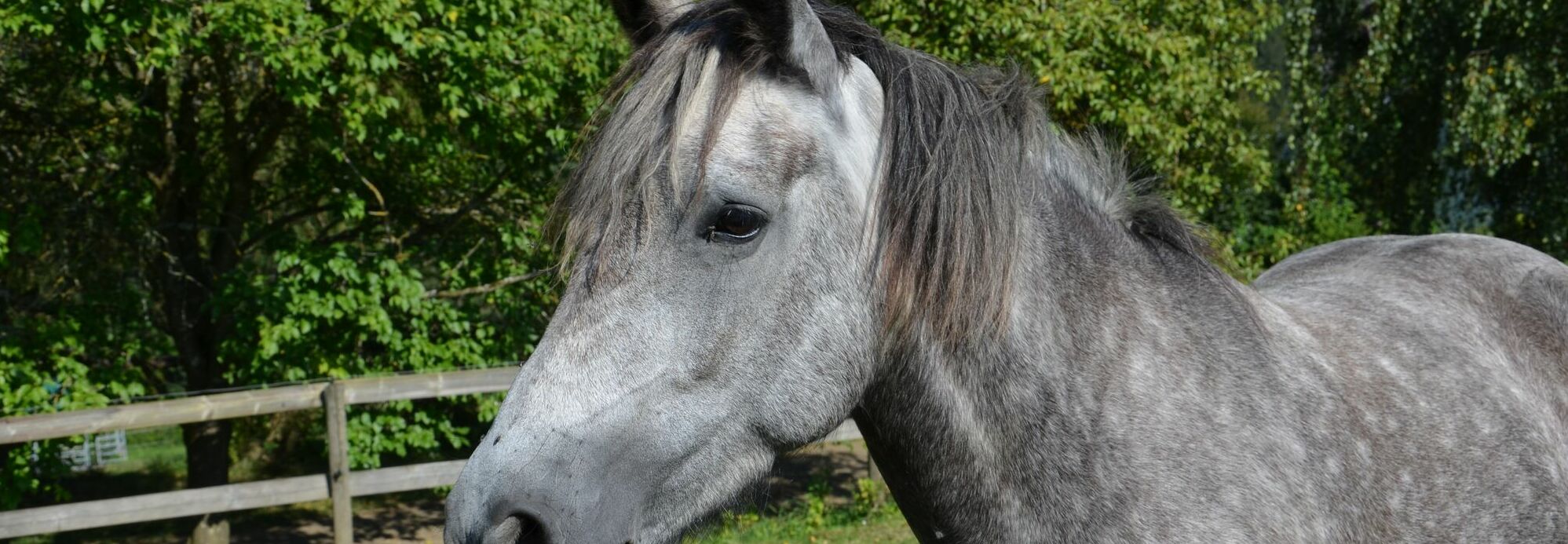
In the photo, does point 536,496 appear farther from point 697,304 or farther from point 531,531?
point 697,304

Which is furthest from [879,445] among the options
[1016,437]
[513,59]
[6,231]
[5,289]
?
[5,289]

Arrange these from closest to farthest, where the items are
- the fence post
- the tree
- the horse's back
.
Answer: the horse's back < the tree < the fence post

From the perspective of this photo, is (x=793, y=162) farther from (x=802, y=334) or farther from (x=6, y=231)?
(x=6, y=231)

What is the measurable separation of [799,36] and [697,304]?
0.48 m

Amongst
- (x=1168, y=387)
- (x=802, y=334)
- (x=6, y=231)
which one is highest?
(x=802, y=334)

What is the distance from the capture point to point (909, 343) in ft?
5.99

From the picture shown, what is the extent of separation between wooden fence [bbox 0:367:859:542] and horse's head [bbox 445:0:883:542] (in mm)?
4734

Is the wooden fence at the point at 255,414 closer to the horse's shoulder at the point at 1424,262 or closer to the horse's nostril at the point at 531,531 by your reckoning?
the horse's shoulder at the point at 1424,262

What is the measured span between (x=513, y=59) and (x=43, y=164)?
343 centimetres

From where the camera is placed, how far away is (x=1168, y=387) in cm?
198

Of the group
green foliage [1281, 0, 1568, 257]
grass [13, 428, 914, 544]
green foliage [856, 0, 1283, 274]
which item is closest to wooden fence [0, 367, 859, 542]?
grass [13, 428, 914, 544]

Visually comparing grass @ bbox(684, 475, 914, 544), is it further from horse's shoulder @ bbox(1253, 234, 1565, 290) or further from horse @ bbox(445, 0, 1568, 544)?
horse @ bbox(445, 0, 1568, 544)

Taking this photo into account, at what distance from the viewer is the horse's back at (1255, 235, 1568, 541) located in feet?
7.20

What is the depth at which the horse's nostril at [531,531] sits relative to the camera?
1.58 meters
